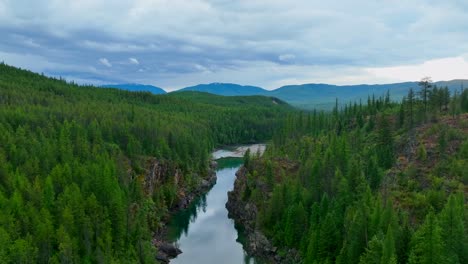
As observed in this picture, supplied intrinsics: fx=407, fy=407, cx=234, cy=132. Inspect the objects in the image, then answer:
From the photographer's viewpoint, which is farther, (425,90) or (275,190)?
(425,90)

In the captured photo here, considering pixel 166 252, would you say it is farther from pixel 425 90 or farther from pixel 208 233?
pixel 425 90

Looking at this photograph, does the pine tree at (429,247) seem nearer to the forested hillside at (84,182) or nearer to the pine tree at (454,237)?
the pine tree at (454,237)

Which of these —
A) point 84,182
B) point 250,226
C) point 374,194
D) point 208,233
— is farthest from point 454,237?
point 84,182

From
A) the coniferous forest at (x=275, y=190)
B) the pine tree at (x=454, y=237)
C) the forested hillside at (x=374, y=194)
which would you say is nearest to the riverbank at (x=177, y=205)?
the coniferous forest at (x=275, y=190)

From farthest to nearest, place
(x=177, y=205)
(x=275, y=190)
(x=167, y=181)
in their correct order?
(x=167, y=181), (x=177, y=205), (x=275, y=190)

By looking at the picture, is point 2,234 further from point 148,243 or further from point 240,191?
point 240,191

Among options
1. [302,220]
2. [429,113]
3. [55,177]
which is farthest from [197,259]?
[429,113]
